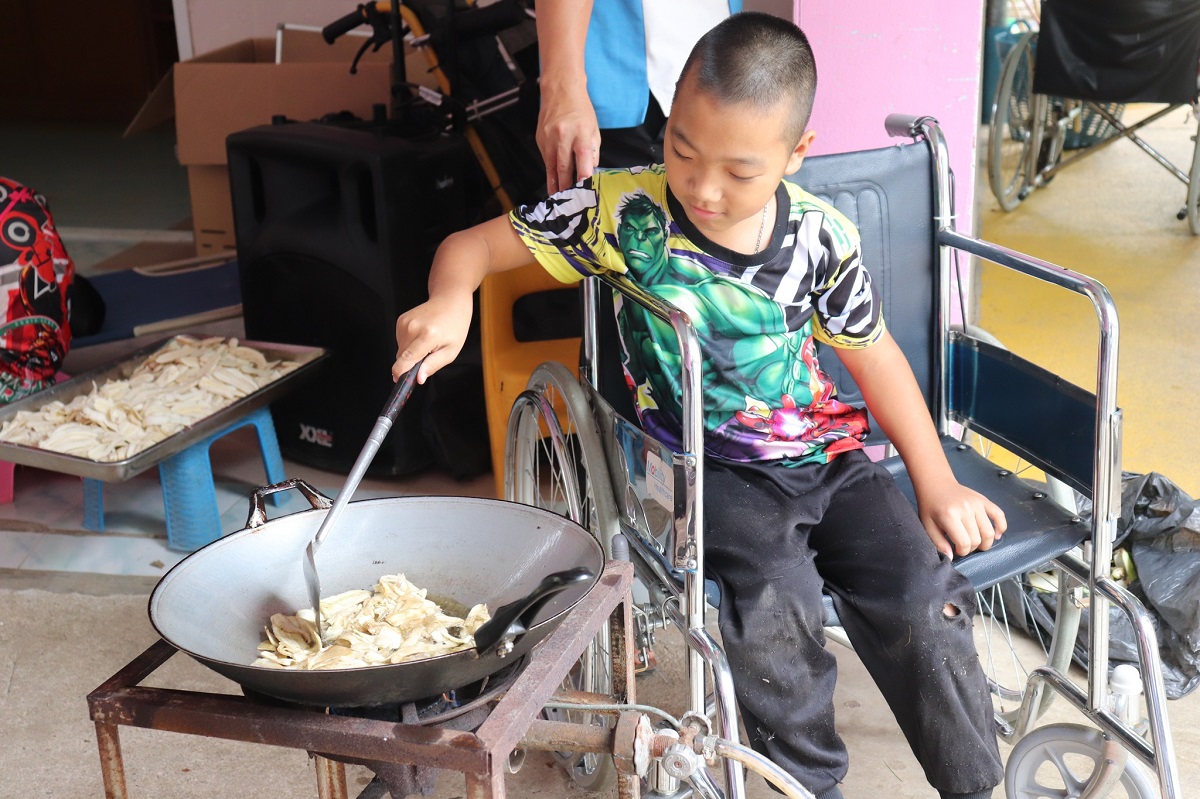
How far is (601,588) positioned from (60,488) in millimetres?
2022

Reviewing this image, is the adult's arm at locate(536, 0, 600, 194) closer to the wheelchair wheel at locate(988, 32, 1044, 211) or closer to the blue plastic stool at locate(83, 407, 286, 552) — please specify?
the blue plastic stool at locate(83, 407, 286, 552)

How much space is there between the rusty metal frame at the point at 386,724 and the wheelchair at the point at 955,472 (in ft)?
0.60

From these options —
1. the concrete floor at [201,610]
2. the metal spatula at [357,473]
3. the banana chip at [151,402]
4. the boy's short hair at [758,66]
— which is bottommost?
the concrete floor at [201,610]

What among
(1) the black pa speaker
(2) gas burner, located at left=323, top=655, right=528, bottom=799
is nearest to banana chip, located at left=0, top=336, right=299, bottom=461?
(1) the black pa speaker

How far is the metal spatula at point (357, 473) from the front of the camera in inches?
42.0

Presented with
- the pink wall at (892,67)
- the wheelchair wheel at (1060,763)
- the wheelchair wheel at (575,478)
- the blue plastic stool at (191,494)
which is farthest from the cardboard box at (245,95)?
the wheelchair wheel at (1060,763)

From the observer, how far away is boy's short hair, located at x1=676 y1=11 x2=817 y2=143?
128 centimetres

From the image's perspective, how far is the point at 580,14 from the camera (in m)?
1.58

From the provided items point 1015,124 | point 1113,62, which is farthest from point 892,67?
point 1015,124

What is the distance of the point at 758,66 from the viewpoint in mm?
1284

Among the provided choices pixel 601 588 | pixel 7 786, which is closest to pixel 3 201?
pixel 7 786

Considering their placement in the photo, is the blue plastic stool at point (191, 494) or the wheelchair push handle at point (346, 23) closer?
the blue plastic stool at point (191, 494)

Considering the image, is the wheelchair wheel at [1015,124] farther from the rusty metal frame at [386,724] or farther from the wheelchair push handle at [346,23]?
the rusty metal frame at [386,724]

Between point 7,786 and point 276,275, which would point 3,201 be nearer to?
point 276,275
